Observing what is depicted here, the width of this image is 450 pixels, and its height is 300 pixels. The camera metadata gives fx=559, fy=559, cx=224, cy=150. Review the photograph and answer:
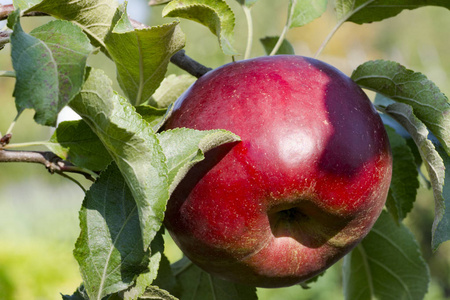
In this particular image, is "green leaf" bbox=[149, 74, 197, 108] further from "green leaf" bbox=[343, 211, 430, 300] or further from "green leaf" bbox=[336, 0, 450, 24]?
"green leaf" bbox=[343, 211, 430, 300]

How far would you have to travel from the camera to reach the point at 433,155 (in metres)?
0.61

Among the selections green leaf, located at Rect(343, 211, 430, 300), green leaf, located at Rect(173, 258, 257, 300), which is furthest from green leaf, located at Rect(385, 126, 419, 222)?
green leaf, located at Rect(173, 258, 257, 300)

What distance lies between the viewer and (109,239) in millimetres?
569

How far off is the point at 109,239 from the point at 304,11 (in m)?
0.43

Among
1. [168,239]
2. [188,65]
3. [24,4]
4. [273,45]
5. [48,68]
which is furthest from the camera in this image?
[168,239]

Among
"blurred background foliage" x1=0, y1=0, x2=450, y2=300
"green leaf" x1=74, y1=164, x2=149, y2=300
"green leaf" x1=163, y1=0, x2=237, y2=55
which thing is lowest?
"blurred background foliage" x1=0, y1=0, x2=450, y2=300

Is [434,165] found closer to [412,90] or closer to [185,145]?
→ [412,90]

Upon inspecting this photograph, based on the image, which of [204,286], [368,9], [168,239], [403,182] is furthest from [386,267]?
[168,239]

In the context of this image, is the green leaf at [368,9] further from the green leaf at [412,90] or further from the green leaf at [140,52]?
the green leaf at [140,52]

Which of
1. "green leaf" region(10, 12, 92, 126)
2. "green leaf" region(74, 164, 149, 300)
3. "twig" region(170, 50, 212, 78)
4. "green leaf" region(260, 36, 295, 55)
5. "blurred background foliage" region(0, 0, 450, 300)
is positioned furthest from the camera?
"blurred background foliage" region(0, 0, 450, 300)

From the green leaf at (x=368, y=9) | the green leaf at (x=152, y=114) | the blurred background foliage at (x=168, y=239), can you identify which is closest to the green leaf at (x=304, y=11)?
the green leaf at (x=368, y=9)

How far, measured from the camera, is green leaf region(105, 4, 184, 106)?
1.90ft

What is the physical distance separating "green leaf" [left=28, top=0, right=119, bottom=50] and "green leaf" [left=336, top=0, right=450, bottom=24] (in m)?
0.34

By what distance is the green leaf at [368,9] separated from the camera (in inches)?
30.3
